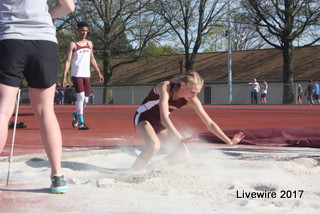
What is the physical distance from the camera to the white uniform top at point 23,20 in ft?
11.8

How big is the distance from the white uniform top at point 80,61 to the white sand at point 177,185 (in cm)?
358

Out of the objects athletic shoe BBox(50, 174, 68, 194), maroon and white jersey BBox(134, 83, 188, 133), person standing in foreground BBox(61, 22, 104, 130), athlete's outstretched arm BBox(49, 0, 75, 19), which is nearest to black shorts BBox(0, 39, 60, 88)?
athlete's outstretched arm BBox(49, 0, 75, 19)

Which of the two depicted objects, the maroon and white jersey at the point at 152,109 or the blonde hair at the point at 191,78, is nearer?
the blonde hair at the point at 191,78

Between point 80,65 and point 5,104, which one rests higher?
point 80,65

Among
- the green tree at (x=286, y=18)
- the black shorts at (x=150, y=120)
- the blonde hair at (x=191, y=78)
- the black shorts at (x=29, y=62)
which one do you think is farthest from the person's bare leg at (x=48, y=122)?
the green tree at (x=286, y=18)

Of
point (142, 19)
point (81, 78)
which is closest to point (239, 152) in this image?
point (81, 78)

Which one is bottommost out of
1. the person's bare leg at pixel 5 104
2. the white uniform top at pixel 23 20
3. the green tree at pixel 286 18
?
the person's bare leg at pixel 5 104

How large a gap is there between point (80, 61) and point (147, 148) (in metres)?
4.74

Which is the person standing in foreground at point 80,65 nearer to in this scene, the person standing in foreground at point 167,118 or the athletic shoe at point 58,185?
the person standing in foreground at point 167,118

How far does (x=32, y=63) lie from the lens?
142 inches

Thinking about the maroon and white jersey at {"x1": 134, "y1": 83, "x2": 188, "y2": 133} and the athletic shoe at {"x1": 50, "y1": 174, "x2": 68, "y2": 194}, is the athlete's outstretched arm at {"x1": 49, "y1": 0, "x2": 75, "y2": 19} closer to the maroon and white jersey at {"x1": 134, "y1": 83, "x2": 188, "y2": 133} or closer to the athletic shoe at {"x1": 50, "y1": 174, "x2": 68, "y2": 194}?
the athletic shoe at {"x1": 50, "y1": 174, "x2": 68, "y2": 194}

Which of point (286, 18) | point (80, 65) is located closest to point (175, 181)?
point (80, 65)

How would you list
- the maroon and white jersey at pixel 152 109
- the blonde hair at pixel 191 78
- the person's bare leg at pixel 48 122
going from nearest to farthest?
the person's bare leg at pixel 48 122
the blonde hair at pixel 191 78
the maroon and white jersey at pixel 152 109

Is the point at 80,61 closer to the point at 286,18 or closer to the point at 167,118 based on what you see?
the point at 167,118
